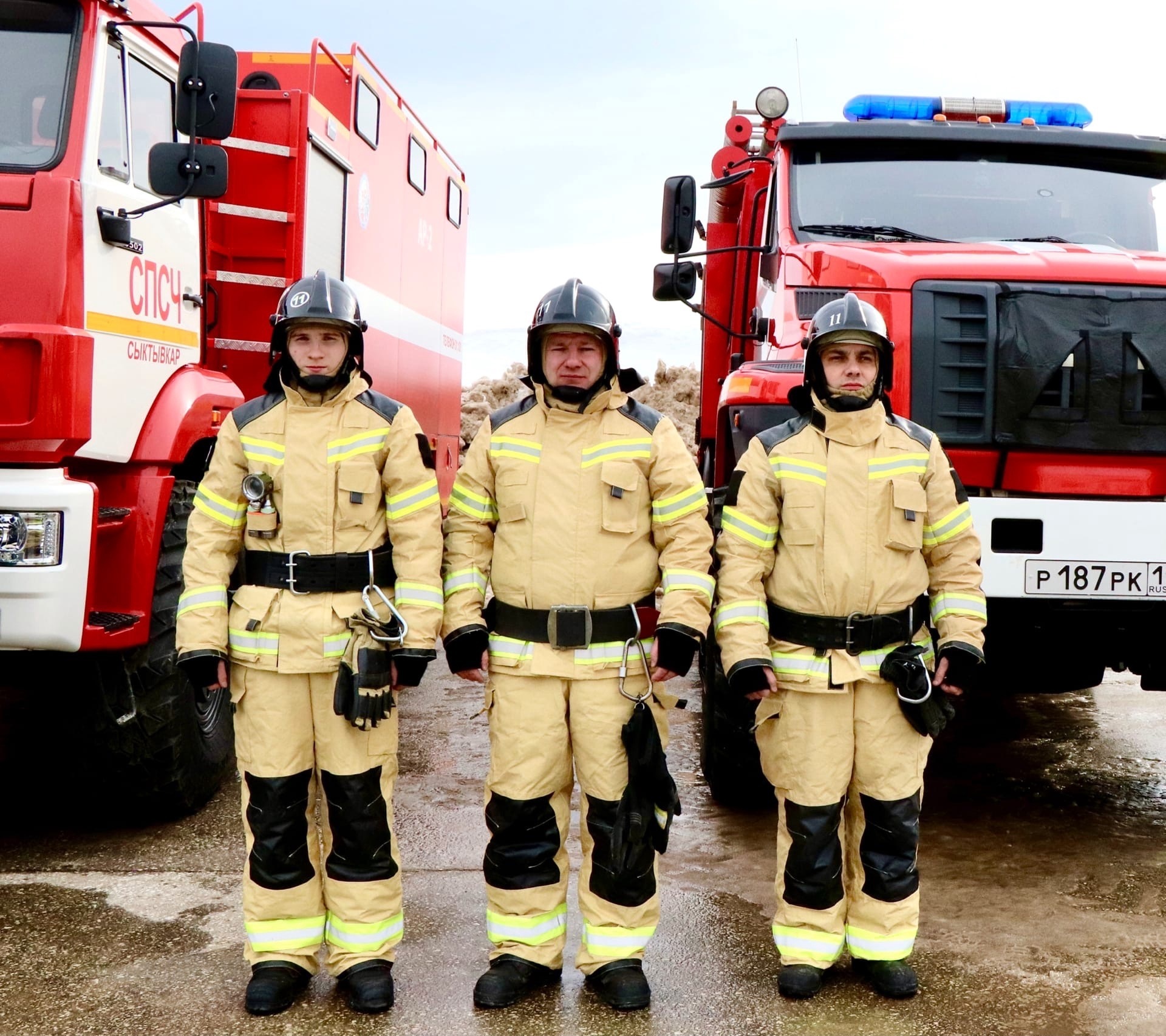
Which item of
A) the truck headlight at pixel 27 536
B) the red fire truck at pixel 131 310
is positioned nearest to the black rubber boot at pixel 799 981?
the red fire truck at pixel 131 310

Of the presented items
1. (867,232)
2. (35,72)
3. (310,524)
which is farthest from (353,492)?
(867,232)

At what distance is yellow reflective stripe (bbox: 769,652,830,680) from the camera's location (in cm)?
352

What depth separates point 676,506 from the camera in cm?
351

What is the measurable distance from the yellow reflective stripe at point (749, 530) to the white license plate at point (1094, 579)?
107 cm

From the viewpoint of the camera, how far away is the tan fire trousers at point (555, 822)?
11.3ft

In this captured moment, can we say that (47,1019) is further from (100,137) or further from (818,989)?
(100,137)

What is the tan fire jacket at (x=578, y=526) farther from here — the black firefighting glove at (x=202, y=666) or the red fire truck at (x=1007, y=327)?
the red fire truck at (x=1007, y=327)

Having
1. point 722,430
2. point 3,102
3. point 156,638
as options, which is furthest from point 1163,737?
point 3,102

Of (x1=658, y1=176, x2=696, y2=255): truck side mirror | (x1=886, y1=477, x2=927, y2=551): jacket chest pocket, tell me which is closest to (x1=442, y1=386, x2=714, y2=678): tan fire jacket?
(x1=886, y1=477, x2=927, y2=551): jacket chest pocket

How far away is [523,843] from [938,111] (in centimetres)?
422

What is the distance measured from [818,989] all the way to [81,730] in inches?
104

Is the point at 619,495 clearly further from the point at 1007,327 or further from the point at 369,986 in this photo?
the point at 1007,327

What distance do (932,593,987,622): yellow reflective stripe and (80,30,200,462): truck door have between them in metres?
2.61

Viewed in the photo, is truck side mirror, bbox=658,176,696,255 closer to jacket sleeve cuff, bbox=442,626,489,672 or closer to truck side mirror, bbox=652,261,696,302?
truck side mirror, bbox=652,261,696,302
